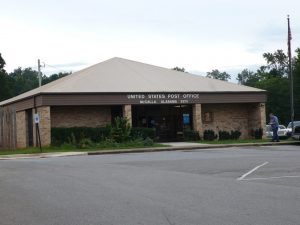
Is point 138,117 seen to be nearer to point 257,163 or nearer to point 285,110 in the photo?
point 257,163

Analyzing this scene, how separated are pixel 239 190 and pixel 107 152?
61.6ft

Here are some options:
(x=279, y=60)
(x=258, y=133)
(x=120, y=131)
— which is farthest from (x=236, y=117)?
(x=279, y=60)

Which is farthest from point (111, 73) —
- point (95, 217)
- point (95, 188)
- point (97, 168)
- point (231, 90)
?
point (95, 217)

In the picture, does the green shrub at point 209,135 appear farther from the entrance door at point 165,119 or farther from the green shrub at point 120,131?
the green shrub at point 120,131

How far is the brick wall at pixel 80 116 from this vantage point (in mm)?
38000

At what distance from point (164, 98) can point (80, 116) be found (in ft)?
19.1

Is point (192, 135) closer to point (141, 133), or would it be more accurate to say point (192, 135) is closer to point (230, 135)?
point (230, 135)

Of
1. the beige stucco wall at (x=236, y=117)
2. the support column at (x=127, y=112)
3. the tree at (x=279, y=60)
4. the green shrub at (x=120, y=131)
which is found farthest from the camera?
the tree at (x=279, y=60)

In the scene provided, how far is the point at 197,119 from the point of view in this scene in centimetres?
3981

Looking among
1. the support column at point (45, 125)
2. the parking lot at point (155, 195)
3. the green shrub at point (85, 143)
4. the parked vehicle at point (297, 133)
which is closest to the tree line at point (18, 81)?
the support column at point (45, 125)

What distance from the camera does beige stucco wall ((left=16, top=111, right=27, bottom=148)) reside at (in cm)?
4191

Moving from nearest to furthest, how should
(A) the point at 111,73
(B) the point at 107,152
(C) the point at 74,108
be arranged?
(B) the point at 107,152 → (C) the point at 74,108 → (A) the point at 111,73

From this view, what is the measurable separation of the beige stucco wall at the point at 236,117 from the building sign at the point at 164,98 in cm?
274

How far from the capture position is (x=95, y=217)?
29.0ft
